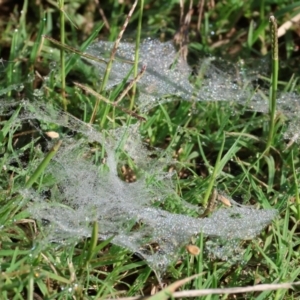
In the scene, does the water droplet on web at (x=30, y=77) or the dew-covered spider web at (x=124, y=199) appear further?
the water droplet on web at (x=30, y=77)

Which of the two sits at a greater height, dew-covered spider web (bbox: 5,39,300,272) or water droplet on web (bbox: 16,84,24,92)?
water droplet on web (bbox: 16,84,24,92)

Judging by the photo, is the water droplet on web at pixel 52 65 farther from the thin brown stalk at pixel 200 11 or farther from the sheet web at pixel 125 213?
the thin brown stalk at pixel 200 11

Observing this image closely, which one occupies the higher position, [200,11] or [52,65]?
[200,11]

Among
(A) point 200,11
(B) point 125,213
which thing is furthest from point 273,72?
(A) point 200,11

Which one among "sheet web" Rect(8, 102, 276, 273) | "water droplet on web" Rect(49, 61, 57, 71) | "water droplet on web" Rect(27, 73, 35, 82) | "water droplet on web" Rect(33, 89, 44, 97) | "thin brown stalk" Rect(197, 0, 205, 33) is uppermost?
"thin brown stalk" Rect(197, 0, 205, 33)

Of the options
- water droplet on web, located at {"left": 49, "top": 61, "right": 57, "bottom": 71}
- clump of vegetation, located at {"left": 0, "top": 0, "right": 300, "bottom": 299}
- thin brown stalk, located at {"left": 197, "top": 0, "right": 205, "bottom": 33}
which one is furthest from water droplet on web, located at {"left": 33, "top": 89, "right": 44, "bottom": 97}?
thin brown stalk, located at {"left": 197, "top": 0, "right": 205, "bottom": 33}

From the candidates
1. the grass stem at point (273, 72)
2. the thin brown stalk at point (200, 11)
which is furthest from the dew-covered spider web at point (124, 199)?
the thin brown stalk at point (200, 11)

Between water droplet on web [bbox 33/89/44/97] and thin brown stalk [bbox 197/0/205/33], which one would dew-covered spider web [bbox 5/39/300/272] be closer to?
water droplet on web [bbox 33/89/44/97]

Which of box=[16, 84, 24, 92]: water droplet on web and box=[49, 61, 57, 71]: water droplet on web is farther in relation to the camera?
box=[49, 61, 57, 71]: water droplet on web

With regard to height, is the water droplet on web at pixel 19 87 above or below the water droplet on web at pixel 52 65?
below

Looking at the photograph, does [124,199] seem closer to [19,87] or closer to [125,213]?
[125,213]

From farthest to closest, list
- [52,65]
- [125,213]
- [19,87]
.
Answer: [52,65] < [19,87] < [125,213]

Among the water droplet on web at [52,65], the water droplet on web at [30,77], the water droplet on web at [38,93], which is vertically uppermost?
the water droplet on web at [52,65]
